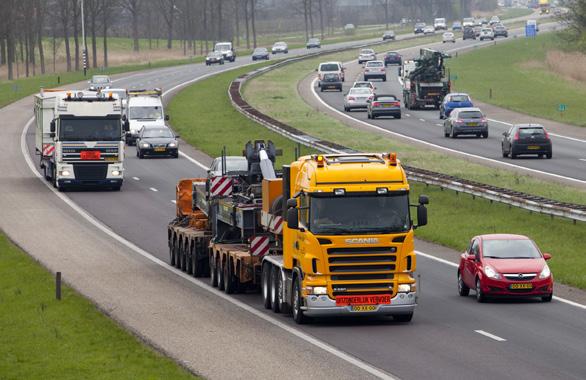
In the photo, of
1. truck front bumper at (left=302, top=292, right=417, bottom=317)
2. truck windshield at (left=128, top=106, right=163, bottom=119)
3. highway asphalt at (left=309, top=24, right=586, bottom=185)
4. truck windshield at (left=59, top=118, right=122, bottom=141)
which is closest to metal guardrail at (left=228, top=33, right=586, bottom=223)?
truck windshield at (left=128, top=106, right=163, bottom=119)

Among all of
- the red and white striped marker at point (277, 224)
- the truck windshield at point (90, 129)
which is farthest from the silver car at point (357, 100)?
the red and white striped marker at point (277, 224)

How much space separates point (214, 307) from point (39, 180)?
32914 mm

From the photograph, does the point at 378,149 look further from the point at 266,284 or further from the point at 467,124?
the point at 266,284

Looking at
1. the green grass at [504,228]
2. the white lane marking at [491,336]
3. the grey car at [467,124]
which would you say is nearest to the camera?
the white lane marking at [491,336]

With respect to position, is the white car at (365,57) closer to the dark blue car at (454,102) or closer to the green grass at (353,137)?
the green grass at (353,137)

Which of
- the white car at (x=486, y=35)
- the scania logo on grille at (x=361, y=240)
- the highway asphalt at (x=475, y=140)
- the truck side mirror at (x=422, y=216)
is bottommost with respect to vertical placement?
the highway asphalt at (x=475, y=140)

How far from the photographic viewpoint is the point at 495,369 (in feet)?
67.1

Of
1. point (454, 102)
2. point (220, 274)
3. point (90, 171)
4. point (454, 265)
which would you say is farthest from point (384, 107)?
point (220, 274)

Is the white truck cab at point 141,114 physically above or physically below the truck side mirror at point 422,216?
below

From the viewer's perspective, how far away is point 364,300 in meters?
24.6

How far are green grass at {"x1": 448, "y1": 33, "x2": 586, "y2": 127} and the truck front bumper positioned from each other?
59.0 metres

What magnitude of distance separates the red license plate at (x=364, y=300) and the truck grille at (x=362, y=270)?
0.26 ft

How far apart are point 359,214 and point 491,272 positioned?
487cm

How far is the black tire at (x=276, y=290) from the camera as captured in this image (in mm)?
26562
